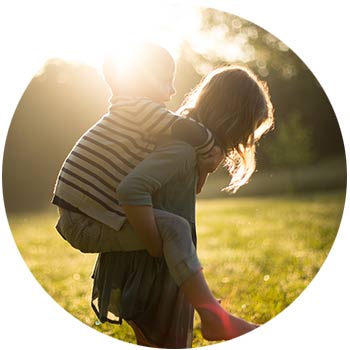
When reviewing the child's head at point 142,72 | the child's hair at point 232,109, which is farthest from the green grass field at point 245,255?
the child's head at point 142,72

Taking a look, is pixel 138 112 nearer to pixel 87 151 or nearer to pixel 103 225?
pixel 87 151

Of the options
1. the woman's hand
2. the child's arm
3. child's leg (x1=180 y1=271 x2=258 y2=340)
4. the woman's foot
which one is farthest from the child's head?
the woman's foot

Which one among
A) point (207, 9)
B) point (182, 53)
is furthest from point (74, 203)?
point (207, 9)

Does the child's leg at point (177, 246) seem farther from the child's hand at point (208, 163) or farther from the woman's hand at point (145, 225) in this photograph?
the child's hand at point (208, 163)

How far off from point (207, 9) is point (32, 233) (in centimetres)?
183

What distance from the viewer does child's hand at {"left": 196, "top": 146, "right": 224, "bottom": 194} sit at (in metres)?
3.22

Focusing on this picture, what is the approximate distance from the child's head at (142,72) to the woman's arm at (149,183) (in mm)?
329

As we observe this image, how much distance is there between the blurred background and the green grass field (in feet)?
0.72

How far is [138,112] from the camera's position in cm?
313

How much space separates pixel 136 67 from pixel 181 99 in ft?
1.04

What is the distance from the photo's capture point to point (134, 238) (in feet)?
10.3

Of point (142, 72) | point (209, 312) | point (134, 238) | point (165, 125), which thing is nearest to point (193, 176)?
point (165, 125)

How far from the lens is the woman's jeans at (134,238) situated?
3066 millimetres

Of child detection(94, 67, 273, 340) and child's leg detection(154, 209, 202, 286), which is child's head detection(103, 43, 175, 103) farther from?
child's leg detection(154, 209, 202, 286)
